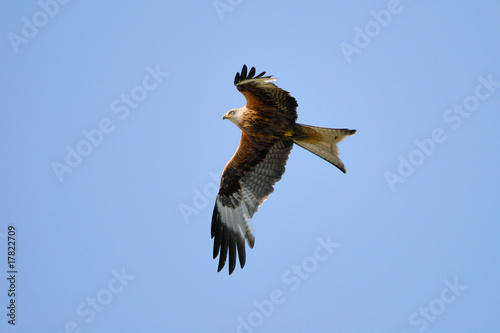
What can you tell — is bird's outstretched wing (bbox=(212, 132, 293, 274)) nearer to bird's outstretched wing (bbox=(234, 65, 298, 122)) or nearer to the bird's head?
the bird's head

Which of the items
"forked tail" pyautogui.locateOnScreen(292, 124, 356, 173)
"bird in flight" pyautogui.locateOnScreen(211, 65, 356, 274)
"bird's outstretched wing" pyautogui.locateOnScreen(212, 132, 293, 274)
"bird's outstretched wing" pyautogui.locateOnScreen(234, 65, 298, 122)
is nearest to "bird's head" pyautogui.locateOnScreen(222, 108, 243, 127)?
"bird in flight" pyautogui.locateOnScreen(211, 65, 356, 274)

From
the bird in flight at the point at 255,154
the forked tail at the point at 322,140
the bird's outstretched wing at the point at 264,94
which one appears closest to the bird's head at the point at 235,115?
the bird in flight at the point at 255,154

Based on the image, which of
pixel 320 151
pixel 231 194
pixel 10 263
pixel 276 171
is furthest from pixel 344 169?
pixel 10 263

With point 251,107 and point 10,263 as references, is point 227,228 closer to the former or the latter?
point 251,107

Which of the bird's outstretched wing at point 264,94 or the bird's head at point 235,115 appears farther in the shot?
the bird's head at point 235,115

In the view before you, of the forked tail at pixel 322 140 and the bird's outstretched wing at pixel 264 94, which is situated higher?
the bird's outstretched wing at pixel 264 94

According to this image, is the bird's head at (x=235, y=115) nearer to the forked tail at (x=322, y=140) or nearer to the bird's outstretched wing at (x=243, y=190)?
the bird's outstretched wing at (x=243, y=190)

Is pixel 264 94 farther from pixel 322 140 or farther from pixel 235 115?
pixel 322 140

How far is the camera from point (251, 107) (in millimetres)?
10562

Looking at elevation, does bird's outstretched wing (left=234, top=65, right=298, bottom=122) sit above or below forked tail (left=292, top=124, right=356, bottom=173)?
above

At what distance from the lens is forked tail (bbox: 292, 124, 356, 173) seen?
10.7m

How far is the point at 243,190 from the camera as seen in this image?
11656 mm

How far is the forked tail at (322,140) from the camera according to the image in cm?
1066

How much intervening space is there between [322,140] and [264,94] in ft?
4.97
